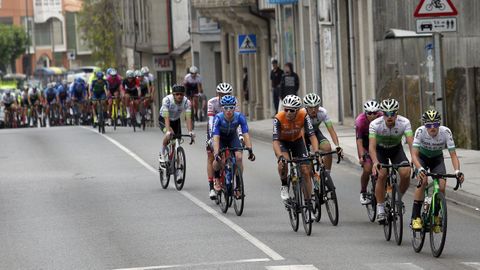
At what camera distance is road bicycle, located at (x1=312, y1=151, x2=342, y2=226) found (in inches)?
666

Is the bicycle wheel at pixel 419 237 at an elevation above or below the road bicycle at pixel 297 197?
below

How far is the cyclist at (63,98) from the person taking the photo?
2133 inches

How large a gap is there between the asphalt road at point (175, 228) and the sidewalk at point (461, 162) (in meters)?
0.31

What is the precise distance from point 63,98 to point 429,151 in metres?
40.9

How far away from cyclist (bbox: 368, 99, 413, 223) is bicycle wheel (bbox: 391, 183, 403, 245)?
38 cm

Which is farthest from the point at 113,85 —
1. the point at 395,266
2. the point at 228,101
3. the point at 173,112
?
the point at 395,266

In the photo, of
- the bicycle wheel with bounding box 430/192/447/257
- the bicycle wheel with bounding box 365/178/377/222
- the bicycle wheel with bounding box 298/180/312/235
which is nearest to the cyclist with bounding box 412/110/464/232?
the bicycle wheel with bounding box 430/192/447/257

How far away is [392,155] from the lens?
16.4 meters

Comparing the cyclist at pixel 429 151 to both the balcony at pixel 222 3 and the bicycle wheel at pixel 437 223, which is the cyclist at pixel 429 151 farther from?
the balcony at pixel 222 3

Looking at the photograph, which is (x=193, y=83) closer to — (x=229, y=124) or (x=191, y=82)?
(x=191, y=82)

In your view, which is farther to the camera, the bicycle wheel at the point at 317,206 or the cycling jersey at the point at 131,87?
the cycling jersey at the point at 131,87

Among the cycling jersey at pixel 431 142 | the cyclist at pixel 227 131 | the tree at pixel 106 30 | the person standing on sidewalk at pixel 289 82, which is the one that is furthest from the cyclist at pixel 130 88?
the tree at pixel 106 30

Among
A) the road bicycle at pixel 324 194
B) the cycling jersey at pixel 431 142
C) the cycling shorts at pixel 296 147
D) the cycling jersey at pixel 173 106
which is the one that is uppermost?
the cycling jersey at pixel 173 106

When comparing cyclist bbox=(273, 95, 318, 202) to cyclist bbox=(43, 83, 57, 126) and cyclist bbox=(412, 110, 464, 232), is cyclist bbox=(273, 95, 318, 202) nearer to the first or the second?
cyclist bbox=(412, 110, 464, 232)
